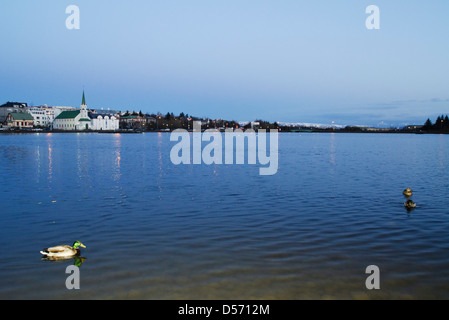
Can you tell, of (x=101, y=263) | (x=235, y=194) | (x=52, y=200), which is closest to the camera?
(x=101, y=263)

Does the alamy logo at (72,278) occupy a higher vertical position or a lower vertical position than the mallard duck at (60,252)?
lower

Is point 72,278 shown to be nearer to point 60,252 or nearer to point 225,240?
point 60,252

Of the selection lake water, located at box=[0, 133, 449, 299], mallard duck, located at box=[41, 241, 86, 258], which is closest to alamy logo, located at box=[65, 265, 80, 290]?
lake water, located at box=[0, 133, 449, 299]

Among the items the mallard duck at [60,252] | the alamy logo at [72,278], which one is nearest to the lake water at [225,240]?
the alamy logo at [72,278]

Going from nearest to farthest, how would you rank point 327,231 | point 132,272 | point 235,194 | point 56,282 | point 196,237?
point 56,282 < point 132,272 < point 196,237 < point 327,231 < point 235,194

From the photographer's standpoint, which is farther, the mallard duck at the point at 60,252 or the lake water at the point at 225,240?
the mallard duck at the point at 60,252

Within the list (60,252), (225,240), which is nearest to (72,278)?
(60,252)

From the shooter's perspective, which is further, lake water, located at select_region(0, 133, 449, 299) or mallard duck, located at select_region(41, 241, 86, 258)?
mallard duck, located at select_region(41, 241, 86, 258)

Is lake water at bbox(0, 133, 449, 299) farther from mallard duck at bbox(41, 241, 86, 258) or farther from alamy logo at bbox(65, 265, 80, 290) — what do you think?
mallard duck at bbox(41, 241, 86, 258)

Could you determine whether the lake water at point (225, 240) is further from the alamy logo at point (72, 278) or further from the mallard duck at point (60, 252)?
the mallard duck at point (60, 252)
